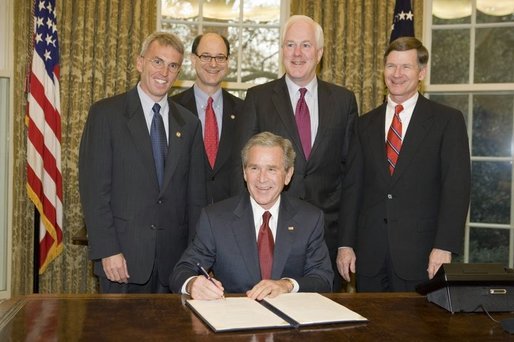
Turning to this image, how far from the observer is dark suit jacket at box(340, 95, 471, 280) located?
118 inches

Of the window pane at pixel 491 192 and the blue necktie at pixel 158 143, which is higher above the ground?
the blue necktie at pixel 158 143

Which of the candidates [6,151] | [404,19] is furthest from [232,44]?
[6,151]

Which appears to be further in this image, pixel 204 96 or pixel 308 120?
pixel 204 96

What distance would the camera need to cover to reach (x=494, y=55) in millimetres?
5301

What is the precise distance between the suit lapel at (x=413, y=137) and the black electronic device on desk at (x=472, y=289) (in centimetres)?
98

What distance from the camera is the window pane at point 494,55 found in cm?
527

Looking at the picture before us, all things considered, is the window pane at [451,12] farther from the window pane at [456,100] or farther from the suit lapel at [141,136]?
the suit lapel at [141,136]

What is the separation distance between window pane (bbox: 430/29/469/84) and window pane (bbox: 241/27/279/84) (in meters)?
1.37

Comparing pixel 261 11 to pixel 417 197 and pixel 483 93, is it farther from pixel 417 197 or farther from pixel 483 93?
pixel 417 197

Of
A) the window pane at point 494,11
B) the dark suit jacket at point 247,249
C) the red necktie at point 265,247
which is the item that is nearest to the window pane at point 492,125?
the window pane at point 494,11

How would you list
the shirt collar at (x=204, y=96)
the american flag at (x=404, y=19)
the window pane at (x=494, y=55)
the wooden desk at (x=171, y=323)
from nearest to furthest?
the wooden desk at (x=171, y=323) → the shirt collar at (x=204, y=96) → the american flag at (x=404, y=19) → the window pane at (x=494, y=55)

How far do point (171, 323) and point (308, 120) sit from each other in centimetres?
167

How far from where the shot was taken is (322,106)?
128 inches

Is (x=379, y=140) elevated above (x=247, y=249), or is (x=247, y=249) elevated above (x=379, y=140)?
(x=379, y=140)
